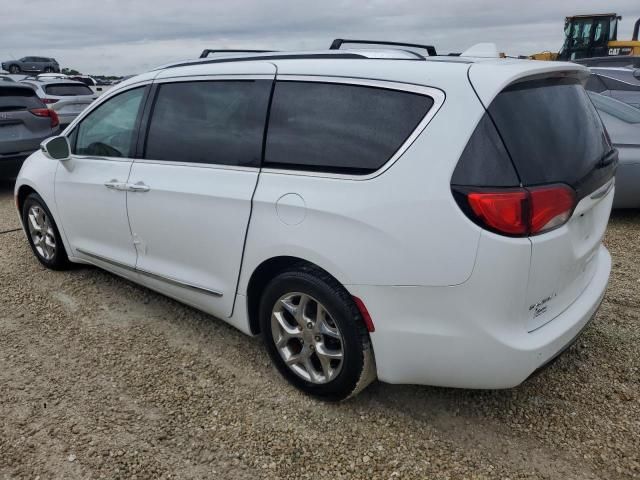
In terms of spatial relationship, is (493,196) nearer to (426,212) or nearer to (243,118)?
(426,212)

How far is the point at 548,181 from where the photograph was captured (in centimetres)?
221

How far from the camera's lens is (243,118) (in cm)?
292

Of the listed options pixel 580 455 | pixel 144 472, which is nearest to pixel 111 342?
pixel 144 472

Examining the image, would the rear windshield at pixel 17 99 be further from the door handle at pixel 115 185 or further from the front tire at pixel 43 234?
the door handle at pixel 115 185

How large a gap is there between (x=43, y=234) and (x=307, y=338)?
3037mm

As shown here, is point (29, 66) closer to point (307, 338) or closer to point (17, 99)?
point (17, 99)

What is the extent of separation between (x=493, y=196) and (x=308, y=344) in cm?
117

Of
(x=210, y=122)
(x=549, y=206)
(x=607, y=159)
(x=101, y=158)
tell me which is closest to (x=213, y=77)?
(x=210, y=122)

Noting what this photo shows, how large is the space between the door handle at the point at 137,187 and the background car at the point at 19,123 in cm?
519

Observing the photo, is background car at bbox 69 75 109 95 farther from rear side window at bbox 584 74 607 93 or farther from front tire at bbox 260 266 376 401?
front tire at bbox 260 266 376 401

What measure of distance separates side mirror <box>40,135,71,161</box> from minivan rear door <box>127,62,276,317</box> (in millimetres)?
892

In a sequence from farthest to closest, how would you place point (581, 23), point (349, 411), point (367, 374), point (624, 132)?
point (581, 23), point (624, 132), point (349, 411), point (367, 374)

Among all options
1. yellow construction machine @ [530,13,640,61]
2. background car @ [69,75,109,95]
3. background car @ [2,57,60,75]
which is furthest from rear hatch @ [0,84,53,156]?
background car @ [2,57,60,75]

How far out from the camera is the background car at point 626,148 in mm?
5527
